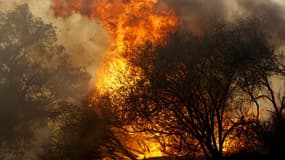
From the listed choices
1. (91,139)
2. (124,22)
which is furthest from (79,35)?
(91,139)

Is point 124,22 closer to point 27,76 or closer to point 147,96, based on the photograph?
point 27,76

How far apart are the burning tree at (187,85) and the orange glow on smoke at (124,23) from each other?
46.9 ft

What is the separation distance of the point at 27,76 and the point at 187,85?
53.8 feet

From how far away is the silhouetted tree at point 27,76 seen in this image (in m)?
38.2

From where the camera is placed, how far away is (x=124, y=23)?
5159cm

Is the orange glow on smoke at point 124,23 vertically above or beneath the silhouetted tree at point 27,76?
above

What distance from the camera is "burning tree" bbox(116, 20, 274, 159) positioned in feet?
107

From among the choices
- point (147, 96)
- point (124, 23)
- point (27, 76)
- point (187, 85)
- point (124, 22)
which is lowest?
point (147, 96)

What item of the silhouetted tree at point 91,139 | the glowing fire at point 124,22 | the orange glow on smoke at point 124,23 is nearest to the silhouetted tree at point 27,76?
the silhouetted tree at point 91,139

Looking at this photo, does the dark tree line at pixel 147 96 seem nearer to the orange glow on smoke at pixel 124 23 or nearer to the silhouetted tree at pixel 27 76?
the silhouetted tree at pixel 27 76

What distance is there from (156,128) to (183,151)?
343 cm

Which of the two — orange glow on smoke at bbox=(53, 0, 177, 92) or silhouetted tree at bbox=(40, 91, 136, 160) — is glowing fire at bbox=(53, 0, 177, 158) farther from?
silhouetted tree at bbox=(40, 91, 136, 160)

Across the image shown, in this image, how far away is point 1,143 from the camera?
127ft

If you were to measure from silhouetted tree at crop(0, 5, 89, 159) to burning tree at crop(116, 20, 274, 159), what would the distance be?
10.2m
